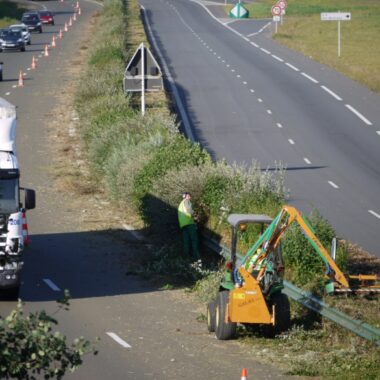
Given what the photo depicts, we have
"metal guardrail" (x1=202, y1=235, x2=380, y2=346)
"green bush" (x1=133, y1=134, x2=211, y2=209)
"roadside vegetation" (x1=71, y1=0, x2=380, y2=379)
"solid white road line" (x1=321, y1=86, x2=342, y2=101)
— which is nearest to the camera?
"metal guardrail" (x1=202, y1=235, x2=380, y2=346)

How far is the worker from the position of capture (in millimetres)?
21391

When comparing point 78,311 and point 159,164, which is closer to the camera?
point 78,311

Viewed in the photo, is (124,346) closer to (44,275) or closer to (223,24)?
(44,275)

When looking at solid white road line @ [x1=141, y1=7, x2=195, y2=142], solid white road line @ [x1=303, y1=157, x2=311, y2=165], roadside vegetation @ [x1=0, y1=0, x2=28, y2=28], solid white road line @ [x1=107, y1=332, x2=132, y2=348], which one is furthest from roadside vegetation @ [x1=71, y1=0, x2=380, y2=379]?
roadside vegetation @ [x1=0, y1=0, x2=28, y2=28]

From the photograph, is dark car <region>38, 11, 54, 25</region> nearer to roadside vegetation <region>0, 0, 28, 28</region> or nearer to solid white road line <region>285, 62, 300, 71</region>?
roadside vegetation <region>0, 0, 28, 28</region>

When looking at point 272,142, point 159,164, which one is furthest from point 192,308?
point 272,142

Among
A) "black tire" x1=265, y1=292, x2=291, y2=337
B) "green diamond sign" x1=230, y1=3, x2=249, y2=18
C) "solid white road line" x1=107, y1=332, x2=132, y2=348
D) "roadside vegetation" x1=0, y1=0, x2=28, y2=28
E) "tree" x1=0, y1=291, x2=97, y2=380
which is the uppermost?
"tree" x1=0, y1=291, x2=97, y2=380

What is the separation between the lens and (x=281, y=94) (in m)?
51.6

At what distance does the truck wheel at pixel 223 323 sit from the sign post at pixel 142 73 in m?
15.0

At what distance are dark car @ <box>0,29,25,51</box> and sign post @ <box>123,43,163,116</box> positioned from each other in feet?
134

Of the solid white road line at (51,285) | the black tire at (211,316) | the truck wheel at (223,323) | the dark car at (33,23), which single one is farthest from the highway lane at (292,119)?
the dark car at (33,23)

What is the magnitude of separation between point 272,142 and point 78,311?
893 inches

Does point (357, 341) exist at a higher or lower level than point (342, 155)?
higher

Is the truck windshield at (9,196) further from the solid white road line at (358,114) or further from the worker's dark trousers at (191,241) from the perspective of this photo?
the solid white road line at (358,114)
